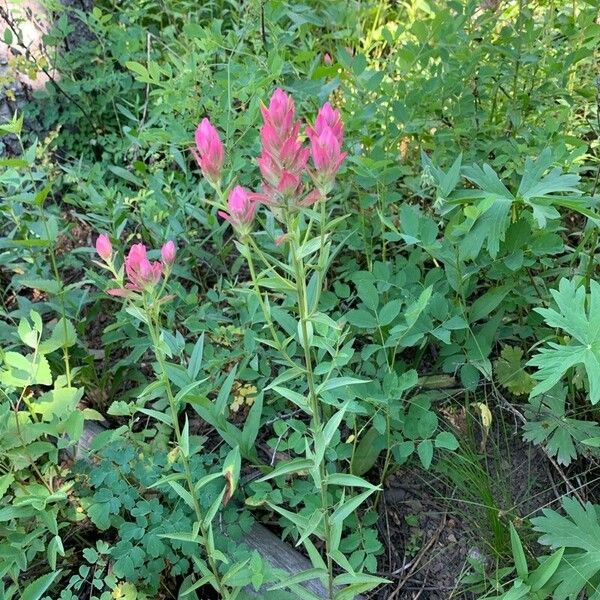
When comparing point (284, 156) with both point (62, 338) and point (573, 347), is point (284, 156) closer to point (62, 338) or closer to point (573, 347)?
point (573, 347)

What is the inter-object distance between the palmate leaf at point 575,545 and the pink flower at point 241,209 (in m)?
0.92

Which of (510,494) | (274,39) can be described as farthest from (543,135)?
(510,494)

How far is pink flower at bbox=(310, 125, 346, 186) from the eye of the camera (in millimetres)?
1158

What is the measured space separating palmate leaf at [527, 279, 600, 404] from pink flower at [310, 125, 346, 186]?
1.80 ft

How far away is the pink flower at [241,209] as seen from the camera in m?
1.27

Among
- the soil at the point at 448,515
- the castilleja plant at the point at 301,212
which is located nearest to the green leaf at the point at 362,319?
the castilleja plant at the point at 301,212

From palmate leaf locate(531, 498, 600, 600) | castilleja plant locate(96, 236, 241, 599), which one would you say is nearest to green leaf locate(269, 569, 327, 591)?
castilleja plant locate(96, 236, 241, 599)

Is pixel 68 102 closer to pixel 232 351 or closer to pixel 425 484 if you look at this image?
pixel 232 351

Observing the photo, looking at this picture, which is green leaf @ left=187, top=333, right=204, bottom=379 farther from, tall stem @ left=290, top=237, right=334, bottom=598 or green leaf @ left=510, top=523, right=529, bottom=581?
green leaf @ left=510, top=523, right=529, bottom=581

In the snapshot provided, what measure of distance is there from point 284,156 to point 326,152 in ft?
0.29

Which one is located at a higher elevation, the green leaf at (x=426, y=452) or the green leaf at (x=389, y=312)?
the green leaf at (x=389, y=312)

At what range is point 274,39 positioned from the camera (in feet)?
7.01

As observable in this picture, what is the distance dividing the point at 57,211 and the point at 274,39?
1020 millimetres

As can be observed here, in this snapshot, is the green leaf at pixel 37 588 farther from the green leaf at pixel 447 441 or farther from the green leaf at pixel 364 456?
the green leaf at pixel 447 441
